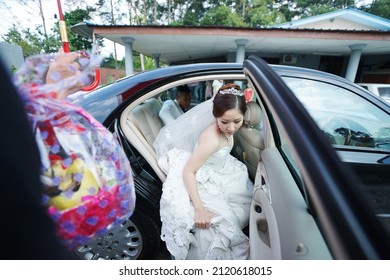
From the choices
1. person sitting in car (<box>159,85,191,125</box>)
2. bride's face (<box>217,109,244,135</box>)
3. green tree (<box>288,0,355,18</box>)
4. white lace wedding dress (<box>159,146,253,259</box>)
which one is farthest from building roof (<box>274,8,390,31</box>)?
green tree (<box>288,0,355,18</box>)

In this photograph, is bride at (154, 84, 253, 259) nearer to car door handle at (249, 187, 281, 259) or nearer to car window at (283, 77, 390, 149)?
car door handle at (249, 187, 281, 259)

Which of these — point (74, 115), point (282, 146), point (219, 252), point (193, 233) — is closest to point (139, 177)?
point (193, 233)

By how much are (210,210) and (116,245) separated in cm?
76

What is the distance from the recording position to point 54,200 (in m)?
0.61

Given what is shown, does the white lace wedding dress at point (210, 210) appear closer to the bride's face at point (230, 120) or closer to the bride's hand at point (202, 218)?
the bride's hand at point (202, 218)

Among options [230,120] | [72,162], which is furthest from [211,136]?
[72,162]

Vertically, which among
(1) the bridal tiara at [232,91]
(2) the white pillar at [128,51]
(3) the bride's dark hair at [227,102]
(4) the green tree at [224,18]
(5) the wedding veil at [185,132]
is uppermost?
(4) the green tree at [224,18]

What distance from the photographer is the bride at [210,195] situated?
1354mm

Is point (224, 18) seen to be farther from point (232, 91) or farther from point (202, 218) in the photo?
point (202, 218)

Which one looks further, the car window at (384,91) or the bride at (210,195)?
the car window at (384,91)

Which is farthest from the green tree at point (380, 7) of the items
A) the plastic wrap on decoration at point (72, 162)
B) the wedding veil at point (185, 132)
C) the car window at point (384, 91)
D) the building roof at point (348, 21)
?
the plastic wrap on decoration at point (72, 162)

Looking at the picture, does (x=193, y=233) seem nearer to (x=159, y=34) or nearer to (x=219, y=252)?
(x=219, y=252)

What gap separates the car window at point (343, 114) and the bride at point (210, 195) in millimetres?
548

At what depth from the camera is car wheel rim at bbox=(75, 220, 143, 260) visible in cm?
150
